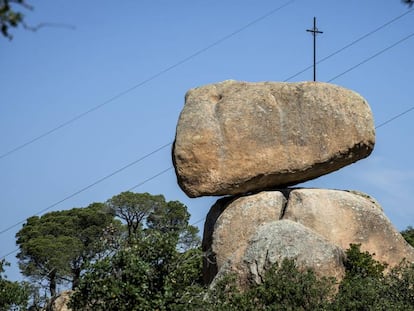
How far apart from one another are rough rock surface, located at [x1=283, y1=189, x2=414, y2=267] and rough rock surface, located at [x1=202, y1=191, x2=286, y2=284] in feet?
1.66

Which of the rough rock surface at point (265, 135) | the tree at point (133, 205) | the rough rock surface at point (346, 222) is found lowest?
the tree at point (133, 205)

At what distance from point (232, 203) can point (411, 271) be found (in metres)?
6.99

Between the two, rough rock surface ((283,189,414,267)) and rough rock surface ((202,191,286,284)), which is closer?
rough rock surface ((283,189,414,267))

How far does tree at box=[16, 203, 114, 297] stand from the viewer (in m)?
62.4

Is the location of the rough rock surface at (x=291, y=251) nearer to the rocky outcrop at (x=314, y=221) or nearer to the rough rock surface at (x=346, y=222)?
the rocky outcrop at (x=314, y=221)

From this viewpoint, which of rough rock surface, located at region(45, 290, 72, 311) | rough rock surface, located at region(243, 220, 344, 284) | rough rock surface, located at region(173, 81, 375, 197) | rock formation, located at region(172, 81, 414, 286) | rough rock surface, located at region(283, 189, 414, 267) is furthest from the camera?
rough rock surface, located at region(45, 290, 72, 311)

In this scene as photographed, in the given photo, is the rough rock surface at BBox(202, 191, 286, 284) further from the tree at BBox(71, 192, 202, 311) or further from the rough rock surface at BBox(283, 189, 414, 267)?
the tree at BBox(71, 192, 202, 311)

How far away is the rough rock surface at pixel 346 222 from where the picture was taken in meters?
31.8

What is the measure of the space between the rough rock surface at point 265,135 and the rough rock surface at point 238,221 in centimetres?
55

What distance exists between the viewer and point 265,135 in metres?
32.4

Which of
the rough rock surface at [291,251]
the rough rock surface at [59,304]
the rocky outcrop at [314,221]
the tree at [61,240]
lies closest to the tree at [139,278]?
the rough rock surface at [291,251]

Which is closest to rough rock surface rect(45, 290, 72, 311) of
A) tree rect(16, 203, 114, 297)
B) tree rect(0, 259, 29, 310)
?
tree rect(0, 259, 29, 310)

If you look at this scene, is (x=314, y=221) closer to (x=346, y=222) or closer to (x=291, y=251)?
(x=346, y=222)

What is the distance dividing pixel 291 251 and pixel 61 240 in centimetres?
3914
